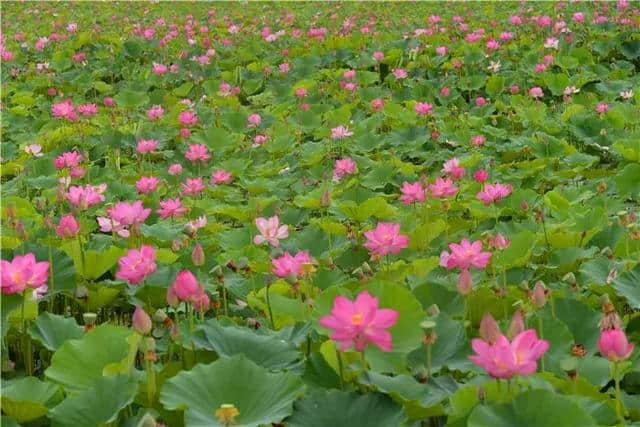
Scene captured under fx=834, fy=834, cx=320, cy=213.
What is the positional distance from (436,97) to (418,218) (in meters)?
2.27

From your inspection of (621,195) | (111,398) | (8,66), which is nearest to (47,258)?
(111,398)

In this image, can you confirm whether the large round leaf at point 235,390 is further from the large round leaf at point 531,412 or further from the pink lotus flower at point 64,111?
the pink lotus flower at point 64,111

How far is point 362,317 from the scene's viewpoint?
3.71 feet

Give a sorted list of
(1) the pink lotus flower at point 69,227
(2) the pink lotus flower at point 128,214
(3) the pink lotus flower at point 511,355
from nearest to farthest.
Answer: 1. (3) the pink lotus flower at point 511,355
2. (1) the pink lotus flower at point 69,227
3. (2) the pink lotus flower at point 128,214

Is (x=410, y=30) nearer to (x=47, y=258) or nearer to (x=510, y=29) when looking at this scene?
(x=510, y=29)

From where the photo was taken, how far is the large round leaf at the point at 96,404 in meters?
1.24

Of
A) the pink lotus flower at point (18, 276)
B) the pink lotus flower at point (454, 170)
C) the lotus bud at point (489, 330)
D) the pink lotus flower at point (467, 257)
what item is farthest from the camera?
the pink lotus flower at point (454, 170)

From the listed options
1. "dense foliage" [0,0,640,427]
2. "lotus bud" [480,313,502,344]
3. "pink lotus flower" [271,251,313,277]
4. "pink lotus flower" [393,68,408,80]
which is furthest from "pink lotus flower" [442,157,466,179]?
"pink lotus flower" [393,68,408,80]

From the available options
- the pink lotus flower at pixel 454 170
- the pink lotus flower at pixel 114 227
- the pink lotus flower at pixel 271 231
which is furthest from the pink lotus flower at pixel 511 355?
the pink lotus flower at pixel 454 170

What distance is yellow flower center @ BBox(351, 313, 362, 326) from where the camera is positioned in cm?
112

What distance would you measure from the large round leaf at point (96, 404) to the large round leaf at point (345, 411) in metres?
0.25

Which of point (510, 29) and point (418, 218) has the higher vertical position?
point (418, 218)

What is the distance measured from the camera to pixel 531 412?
1130 millimetres

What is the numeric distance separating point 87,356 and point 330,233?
97cm
